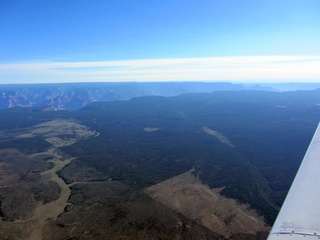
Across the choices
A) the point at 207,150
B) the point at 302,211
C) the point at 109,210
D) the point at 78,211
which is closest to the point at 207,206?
the point at 109,210

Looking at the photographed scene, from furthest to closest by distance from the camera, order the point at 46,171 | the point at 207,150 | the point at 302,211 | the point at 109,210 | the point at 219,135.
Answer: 1. the point at 219,135
2. the point at 207,150
3. the point at 46,171
4. the point at 109,210
5. the point at 302,211

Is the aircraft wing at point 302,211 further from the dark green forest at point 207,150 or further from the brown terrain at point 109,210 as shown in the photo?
the dark green forest at point 207,150

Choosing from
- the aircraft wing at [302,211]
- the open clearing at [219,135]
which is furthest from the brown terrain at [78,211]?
the open clearing at [219,135]

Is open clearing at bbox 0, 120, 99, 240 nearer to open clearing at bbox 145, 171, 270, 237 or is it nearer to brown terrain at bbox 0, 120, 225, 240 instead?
brown terrain at bbox 0, 120, 225, 240

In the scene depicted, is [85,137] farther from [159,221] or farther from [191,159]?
[159,221]

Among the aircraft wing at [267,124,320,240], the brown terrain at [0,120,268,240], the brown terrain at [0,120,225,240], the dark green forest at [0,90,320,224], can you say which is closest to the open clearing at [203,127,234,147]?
the dark green forest at [0,90,320,224]

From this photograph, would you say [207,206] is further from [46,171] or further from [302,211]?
[46,171]
